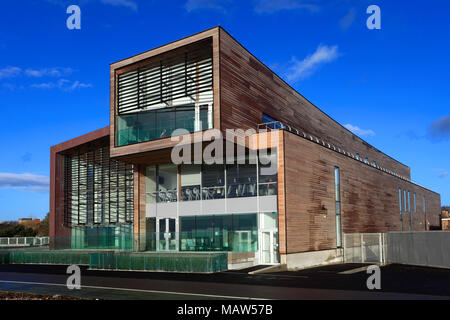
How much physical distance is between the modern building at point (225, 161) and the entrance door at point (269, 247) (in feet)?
0.17

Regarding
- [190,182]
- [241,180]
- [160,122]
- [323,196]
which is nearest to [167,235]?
[190,182]

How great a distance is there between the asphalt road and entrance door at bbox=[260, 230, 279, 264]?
129 inches

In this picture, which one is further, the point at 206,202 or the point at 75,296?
the point at 206,202

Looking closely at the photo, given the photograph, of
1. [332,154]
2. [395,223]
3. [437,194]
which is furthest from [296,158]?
[437,194]

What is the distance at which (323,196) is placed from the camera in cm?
2595

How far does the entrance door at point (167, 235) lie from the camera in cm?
2606

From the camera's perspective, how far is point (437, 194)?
6225 cm

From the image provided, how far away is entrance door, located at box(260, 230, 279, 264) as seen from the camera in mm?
22578

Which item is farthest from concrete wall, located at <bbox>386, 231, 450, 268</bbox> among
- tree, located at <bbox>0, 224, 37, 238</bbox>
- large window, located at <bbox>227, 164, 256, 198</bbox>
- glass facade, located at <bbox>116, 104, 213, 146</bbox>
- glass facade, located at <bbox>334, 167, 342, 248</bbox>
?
tree, located at <bbox>0, 224, 37, 238</bbox>

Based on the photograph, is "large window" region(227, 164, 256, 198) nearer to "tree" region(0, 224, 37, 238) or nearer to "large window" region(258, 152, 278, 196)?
"large window" region(258, 152, 278, 196)

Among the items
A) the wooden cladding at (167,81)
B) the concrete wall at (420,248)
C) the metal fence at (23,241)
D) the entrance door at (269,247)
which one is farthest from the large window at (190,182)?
the metal fence at (23,241)

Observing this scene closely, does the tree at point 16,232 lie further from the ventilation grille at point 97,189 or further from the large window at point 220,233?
the large window at point 220,233
